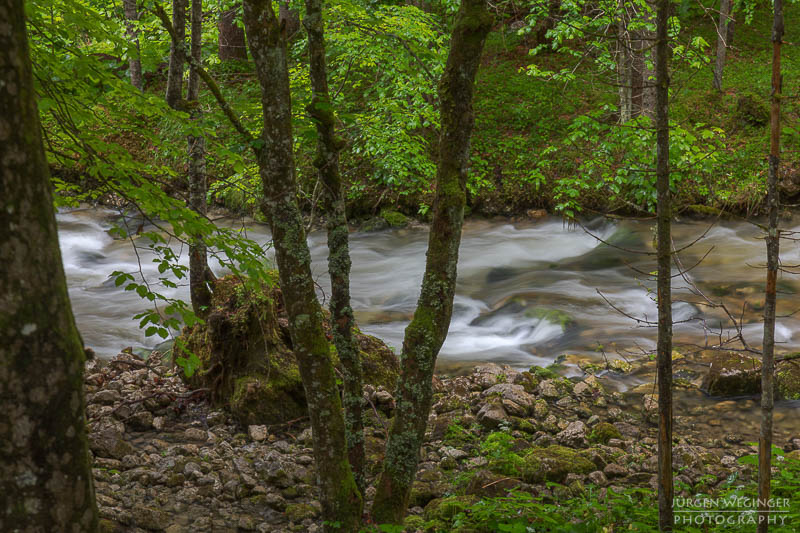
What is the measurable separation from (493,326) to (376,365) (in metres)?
3.73

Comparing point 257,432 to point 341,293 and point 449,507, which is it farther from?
point 341,293

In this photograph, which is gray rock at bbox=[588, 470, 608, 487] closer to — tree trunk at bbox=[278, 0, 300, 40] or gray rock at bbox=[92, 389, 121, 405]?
gray rock at bbox=[92, 389, 121, 405]

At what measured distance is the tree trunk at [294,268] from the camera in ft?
10.2

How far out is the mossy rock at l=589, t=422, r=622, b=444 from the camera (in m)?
5.95

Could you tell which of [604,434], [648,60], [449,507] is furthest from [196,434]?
[648,60]

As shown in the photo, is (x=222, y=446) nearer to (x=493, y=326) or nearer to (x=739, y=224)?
(x=493, y=326)

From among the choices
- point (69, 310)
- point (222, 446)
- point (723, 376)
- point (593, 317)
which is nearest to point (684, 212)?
point (593, 317)

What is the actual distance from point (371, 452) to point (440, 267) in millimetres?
2664

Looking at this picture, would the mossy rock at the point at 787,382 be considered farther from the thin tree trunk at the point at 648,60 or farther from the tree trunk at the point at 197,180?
the tree trunk at the point at 197,180

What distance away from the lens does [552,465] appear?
200 inches

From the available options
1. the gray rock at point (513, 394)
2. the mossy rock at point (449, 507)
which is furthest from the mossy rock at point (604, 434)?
the mossy rock at point (449, 507)

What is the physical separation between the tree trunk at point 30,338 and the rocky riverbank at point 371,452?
2685 millimetres

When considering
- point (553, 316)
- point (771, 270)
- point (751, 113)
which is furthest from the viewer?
point (751, 113)

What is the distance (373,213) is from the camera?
1605 cm
